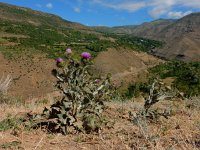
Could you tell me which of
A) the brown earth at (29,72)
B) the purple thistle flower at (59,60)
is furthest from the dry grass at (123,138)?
the brown earth at (29,72)

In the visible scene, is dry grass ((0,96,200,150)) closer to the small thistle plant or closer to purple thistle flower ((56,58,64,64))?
the small thistle plant

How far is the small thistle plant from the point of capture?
5.04 meters

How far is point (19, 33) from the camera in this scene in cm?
11656

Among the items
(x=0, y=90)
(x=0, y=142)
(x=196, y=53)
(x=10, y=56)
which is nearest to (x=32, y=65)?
(x=10, y=56)

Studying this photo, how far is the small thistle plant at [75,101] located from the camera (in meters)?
5.04

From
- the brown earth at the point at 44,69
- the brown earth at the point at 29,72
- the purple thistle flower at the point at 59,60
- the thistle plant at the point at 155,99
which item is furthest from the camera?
the brown earth at the point at 29,72

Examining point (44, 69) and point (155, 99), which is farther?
point (44, 69)

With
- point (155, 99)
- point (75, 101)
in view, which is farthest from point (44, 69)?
point (75, 101)

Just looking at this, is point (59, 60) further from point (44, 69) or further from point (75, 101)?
point (44, 69)

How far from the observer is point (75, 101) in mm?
5184

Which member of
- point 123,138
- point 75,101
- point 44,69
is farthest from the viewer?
point 44,69

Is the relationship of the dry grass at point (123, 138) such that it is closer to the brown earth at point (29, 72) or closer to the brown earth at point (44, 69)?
the brown earth at point (44, 69)

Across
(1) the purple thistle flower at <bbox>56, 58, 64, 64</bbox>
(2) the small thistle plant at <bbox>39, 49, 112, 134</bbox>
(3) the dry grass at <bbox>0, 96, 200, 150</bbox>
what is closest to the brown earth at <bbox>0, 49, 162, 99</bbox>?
(2) the small thistle plant at <bbox>39, 49, 112, 134</bbox>

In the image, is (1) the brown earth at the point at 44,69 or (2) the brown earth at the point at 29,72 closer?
(1) the brown earth at the point at 44,69
